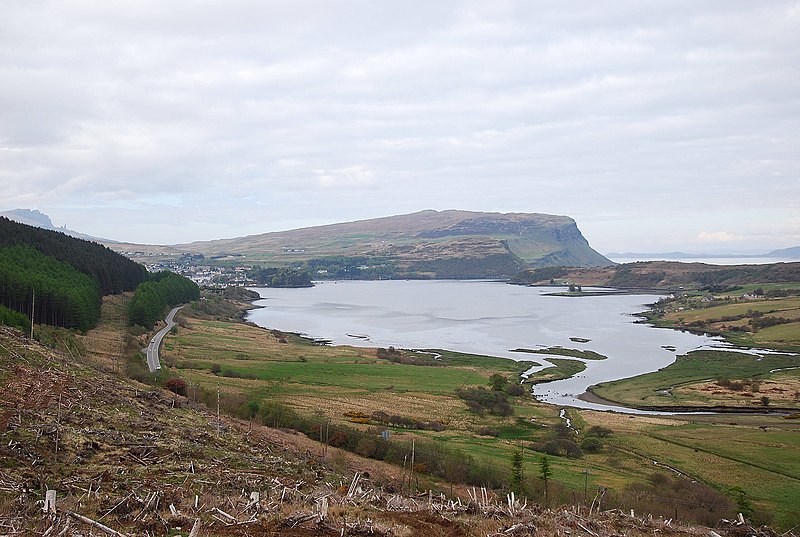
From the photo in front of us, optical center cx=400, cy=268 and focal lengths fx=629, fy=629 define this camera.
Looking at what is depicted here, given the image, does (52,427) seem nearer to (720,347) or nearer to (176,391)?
(176,391)

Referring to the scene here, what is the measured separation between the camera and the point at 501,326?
10212 centimetres

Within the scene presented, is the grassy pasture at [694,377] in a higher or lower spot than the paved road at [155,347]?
lower

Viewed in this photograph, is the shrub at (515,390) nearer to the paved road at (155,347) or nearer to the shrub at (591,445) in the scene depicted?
the shrub at (591,445)

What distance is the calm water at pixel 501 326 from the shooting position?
229ft

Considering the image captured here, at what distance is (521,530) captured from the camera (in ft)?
36.1

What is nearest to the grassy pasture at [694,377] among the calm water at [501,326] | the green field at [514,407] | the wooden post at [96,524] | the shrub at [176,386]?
the green field at [514,407]

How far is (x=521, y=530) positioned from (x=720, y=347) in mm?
77765

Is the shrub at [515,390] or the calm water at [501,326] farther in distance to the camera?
the calm water at [501,326]

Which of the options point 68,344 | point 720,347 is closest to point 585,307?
point 720,347

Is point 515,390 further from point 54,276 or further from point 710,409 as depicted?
point 54,276

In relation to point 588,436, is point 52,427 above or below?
above

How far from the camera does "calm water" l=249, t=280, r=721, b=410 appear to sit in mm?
69688

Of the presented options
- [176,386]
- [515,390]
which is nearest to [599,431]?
[515,390]

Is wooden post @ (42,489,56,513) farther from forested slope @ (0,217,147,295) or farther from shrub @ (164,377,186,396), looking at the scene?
forested slope @ (0,217,147,295)
